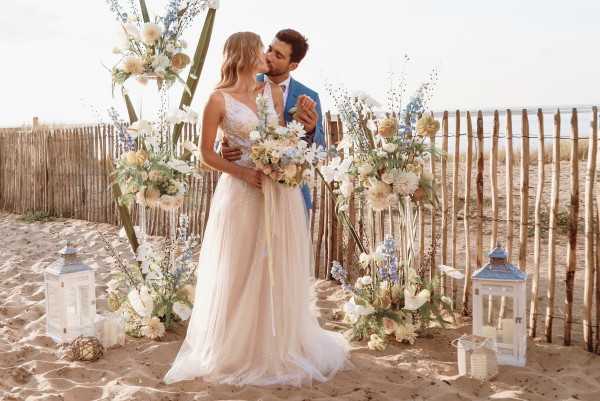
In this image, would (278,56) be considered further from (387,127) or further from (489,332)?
(489,332)

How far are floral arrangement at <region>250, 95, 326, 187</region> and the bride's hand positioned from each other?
0.08 metres

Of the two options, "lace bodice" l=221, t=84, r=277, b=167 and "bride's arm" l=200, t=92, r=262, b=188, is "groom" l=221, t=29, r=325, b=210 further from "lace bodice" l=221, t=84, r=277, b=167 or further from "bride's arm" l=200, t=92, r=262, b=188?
"bride's arm" l=200, t=92, r=262, b=188

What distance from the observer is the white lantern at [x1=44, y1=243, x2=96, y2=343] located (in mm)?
4035

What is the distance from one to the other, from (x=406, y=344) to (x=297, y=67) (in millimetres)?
1831

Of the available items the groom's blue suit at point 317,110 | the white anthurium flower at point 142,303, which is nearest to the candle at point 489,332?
the groom's blue suit at point 317,110

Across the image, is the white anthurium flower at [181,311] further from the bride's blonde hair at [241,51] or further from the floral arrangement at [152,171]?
the bride's blonde hair at [241,51]

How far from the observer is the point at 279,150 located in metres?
3.12

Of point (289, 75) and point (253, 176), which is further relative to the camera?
point (289, 75)

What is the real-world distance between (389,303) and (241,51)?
1879 mm

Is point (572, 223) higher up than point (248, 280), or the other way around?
point (572, 223)

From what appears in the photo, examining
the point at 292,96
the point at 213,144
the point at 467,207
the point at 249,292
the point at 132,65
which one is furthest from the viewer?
the point at 467,207

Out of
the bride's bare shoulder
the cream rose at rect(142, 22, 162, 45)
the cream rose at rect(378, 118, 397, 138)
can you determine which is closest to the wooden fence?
the cream rose at rect(378, 118, 397, 138)

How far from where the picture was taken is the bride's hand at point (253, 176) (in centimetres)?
327

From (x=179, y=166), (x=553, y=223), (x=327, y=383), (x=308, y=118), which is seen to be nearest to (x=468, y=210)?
(x=553, y=223)
